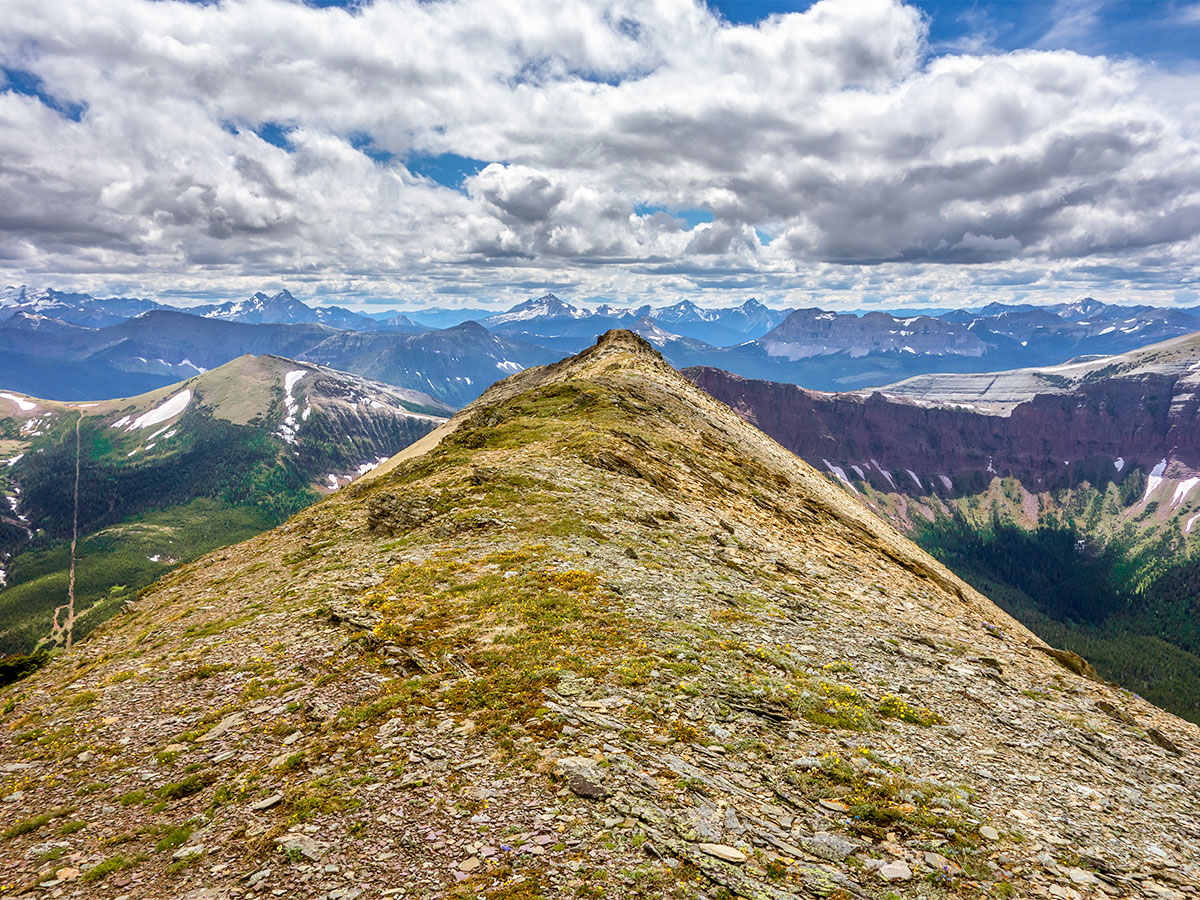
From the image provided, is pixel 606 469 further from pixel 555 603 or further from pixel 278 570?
pixel 278 570

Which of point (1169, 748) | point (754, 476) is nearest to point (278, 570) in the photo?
point (754, 476)

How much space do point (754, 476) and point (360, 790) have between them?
37.5 metres

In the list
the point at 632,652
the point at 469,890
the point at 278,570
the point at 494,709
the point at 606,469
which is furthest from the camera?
the point at 606,469

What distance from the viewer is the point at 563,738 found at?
12953 mm

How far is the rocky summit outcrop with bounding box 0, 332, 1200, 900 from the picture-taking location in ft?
33.8

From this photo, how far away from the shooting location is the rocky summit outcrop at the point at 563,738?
33.8 feet

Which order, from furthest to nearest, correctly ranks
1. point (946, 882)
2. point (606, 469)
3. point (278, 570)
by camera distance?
point (606, 469) → point (278, 570) → point (946, 882)

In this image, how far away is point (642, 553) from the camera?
24984mm

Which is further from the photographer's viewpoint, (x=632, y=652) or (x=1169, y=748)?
(x=1169, y=748)

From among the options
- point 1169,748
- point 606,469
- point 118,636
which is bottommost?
point 118,636

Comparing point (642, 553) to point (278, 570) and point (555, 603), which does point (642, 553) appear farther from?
point (278, 570)

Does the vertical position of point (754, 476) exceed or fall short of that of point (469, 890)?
it exceeds it

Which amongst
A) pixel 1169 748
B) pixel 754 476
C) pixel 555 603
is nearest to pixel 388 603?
pixel 555 603

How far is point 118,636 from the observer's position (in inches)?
975
